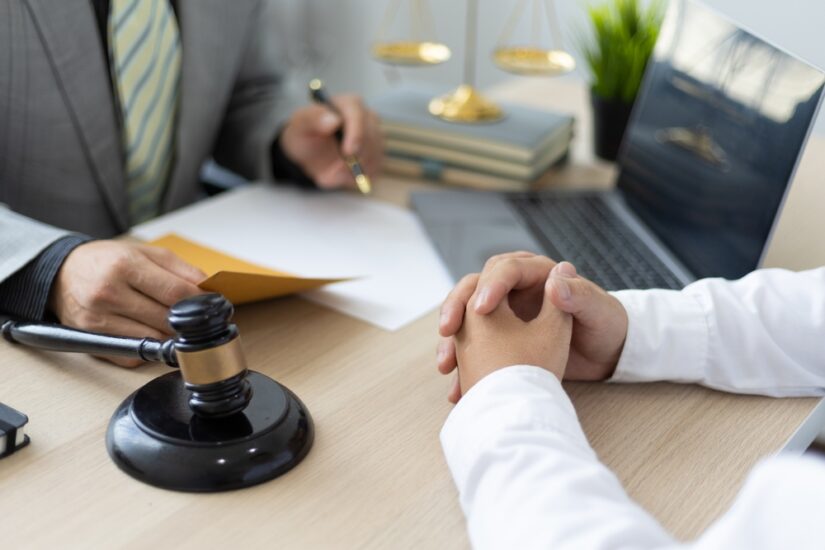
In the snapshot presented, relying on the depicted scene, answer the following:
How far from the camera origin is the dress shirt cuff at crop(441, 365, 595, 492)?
67cm

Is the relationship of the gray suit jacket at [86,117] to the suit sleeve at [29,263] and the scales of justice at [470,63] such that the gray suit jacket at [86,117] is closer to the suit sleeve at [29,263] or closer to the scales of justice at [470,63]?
the suit sleeve at [29,263]

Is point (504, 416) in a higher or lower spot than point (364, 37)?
higher

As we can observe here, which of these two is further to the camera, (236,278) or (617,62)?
(617,62)

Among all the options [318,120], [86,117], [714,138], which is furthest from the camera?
[318,120]

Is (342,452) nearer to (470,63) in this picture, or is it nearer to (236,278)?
(236,278)

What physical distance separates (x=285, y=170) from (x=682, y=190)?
0.58 metres

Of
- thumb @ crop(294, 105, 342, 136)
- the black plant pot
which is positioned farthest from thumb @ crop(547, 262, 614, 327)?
the black plant pot

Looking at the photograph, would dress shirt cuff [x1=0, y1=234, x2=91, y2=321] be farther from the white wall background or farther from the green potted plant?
the white wall background

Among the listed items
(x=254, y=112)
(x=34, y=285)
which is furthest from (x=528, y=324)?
(x=254, y=112)

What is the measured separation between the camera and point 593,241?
1.19m

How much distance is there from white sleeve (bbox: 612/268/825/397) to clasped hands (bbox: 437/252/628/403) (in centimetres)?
3

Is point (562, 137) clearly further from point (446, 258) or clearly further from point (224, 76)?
point (224, 76)

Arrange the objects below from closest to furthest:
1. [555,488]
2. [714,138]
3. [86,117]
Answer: [555,488] < [714,138] < [86,117]

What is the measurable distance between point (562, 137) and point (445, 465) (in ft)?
2.76
